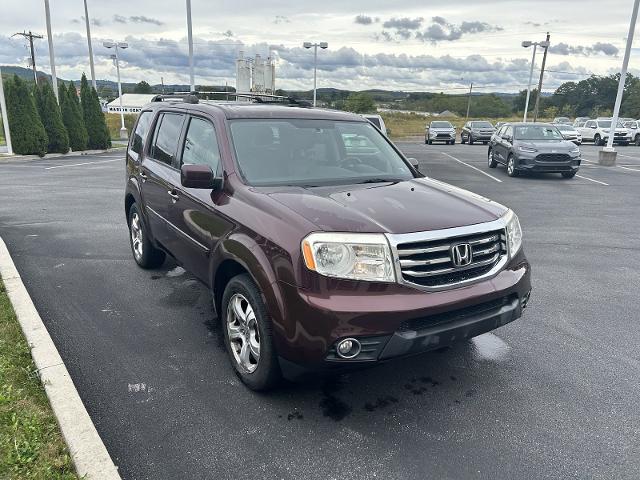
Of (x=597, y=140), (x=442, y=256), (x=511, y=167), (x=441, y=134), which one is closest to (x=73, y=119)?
(x=511, y=167)

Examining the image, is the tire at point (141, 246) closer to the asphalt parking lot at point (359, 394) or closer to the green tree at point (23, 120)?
the asphalt parking lot at point (359, 394)

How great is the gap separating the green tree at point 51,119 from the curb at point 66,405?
21.7 m

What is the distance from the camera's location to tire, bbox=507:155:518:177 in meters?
15.9

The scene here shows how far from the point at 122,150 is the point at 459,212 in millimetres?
27739

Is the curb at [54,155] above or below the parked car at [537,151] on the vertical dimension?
below

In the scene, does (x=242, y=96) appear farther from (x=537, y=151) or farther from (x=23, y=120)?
(x=23, y=120)

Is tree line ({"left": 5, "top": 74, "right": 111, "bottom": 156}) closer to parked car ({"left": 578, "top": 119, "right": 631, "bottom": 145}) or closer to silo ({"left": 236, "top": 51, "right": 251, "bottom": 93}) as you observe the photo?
silo ({"left": 236, "top": 51, "right": 251, "bottom": 93})

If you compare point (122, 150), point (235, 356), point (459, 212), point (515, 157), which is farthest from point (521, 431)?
point (122, 150)

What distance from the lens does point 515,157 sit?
1573 centimetres

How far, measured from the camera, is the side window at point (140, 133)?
5595 millimetres

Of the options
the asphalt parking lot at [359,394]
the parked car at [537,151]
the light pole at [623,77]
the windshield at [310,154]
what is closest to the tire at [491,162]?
the parked car at [537,151]

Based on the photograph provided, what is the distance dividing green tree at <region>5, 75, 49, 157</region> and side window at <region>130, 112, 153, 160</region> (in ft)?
63.2

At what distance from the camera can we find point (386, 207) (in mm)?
3299

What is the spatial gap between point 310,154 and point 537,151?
42.9 feet
